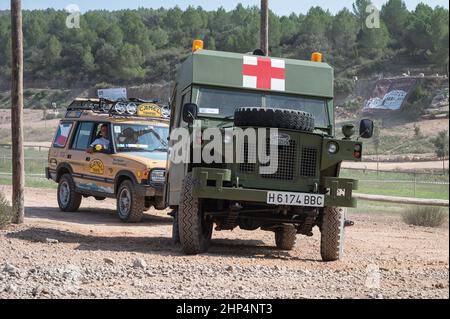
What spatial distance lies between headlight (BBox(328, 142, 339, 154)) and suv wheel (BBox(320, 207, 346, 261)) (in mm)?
756

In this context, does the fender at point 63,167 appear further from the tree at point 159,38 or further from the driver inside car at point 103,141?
the tree at point 159,38

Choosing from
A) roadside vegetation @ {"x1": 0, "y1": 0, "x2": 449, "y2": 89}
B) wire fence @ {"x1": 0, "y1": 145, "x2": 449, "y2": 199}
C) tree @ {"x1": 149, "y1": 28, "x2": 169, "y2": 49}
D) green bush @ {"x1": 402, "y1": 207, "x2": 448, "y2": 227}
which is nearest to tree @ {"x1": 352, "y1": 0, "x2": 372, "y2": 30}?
roadside vegetation @ {"x1": 0, "y1": 0, "x2": 449, "y2": 89}

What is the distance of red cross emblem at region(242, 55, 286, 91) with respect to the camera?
1224 cm

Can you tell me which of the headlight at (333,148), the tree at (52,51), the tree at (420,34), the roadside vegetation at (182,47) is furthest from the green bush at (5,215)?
the tree at (52,51)

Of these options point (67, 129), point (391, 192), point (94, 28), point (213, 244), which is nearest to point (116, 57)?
point (94, 28)

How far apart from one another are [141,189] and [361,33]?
71.2m

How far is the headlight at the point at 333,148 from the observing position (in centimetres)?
1105

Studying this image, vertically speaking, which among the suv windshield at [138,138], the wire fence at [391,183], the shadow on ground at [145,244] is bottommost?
the shadow on ground at [145,244]

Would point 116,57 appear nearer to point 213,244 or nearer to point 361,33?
point 361,33

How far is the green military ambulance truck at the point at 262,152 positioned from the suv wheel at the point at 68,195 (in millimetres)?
6872

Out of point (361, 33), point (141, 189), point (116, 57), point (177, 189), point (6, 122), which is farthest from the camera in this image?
point (361, 33)

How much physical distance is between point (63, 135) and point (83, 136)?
1.00 m

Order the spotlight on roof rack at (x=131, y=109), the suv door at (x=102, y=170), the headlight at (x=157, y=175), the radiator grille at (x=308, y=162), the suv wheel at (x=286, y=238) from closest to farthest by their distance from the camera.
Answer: the radiator grille at (x=308, y=162) < the suv wheel at (x=286, y=238) < the headlight at (x=157, y=175) < the suv door at (x=102, y=170) < the spotlight on roof rack at (x=131, y=109)

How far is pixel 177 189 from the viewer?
12258 millimetres
